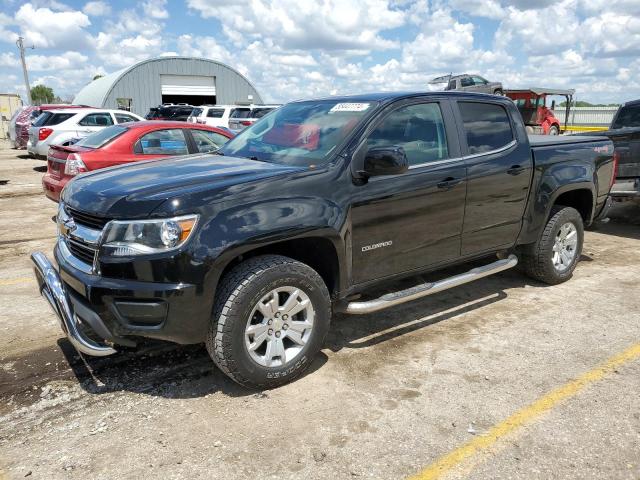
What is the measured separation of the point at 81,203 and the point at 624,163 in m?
7.24

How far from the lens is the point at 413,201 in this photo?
4.01 m

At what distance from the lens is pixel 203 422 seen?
10.3ft

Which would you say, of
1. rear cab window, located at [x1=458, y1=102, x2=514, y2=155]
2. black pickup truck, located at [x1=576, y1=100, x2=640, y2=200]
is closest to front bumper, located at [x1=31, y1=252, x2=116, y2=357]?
rear cab window, located at [x1=458, y1=102, x2=514, y2=155]

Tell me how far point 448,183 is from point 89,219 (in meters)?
2.60

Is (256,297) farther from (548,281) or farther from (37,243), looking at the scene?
(37,243)

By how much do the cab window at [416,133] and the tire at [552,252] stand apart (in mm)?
1668

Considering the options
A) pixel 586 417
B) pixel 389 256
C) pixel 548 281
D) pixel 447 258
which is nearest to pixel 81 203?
pixel 389 256

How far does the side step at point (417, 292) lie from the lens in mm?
3764

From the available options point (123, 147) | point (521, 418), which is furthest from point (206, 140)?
point (521, 418)

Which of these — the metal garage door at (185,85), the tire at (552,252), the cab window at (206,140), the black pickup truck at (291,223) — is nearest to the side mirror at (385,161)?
the black pickup truck at (291,223)

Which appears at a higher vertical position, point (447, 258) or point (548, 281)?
point (447, 258)

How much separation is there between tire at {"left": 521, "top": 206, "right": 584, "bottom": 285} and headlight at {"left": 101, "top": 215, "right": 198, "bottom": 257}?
364 centimetres

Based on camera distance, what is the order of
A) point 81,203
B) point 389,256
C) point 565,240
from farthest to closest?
point 565,240 → point 389,256 → point 81,203

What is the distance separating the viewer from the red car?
757 cm
